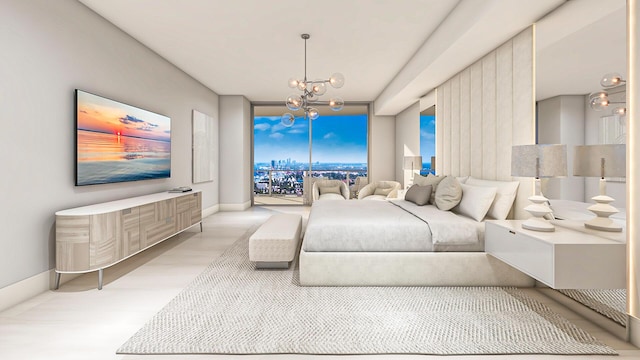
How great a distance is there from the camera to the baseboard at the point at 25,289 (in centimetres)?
223

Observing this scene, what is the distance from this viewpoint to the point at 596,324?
2020 mm

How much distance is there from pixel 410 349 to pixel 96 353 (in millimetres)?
1763

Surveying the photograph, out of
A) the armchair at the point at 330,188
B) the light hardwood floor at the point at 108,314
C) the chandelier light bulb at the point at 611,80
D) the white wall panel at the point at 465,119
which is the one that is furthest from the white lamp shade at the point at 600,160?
the armchair at the point at 330,188

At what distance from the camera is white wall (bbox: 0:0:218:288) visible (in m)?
2.28

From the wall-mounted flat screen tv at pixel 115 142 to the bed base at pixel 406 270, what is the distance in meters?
2.31

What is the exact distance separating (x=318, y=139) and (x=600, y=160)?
8125 mm

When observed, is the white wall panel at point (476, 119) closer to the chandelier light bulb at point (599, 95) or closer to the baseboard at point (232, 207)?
the chandelier light bulb at point (599, 95)

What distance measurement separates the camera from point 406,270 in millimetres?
2670

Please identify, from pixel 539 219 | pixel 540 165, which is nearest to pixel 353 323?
pixel 539 219

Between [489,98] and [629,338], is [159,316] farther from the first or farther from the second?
[489,98]

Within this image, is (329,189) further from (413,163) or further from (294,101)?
(294,101)

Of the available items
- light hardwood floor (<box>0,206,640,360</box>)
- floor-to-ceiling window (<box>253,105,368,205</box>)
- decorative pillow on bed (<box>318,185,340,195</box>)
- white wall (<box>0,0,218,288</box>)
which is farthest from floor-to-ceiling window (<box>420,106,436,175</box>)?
white wall (<box>0,0,218,288</box>)

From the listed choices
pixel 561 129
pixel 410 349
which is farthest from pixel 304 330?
pixel 561 129

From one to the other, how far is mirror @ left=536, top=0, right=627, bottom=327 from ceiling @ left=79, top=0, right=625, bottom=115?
1 centimetres
